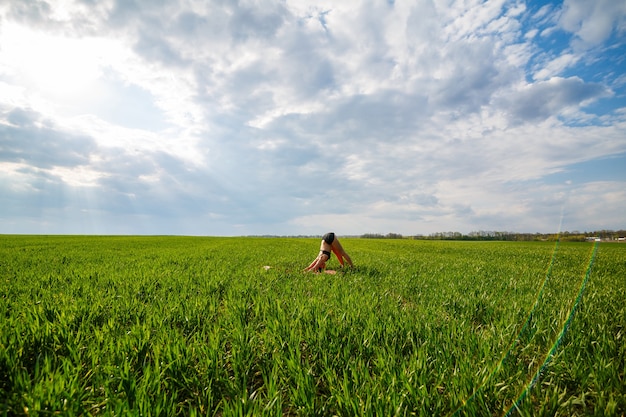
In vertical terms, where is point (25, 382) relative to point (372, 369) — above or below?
above

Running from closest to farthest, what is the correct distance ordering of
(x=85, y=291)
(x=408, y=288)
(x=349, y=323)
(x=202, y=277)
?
(x=349, y=323) → (x=85, y=291) → (x=408, y=288) → (x=202, y=277)

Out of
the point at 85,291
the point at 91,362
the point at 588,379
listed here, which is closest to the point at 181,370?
the point at 91,362

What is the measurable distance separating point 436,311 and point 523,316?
4.37ft

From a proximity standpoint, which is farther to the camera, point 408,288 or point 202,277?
point 202,277

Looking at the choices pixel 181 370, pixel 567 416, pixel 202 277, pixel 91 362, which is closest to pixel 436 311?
pixel 567 416

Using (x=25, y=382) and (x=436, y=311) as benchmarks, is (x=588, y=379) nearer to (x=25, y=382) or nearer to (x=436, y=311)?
(x=436, y=311)

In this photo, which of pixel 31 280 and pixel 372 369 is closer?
pixel 372 369

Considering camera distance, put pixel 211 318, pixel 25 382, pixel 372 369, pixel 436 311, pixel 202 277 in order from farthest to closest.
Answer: pixel 202 277 < pixel 436 311 < pixel 211 318 < pixel 372 369 < pixel 25 382

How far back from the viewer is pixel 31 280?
23.7 feet

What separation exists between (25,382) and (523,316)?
251 inches

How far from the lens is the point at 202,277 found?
25.7 ft

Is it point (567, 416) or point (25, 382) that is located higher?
point (25, 382)

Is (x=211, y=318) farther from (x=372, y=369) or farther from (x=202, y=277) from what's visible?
(x=202, y=277)

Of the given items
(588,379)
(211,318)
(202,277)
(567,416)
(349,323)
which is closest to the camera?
(567,416)
